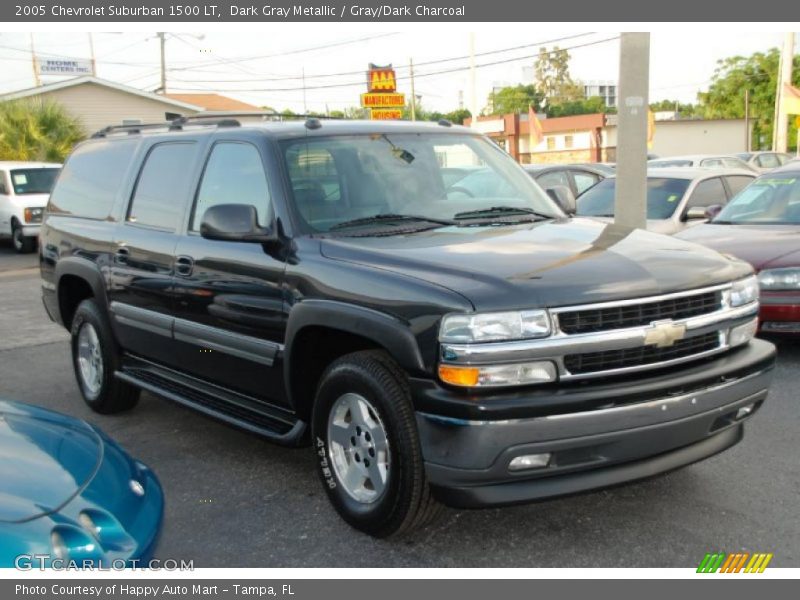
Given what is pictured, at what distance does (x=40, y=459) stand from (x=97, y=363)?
3.33m

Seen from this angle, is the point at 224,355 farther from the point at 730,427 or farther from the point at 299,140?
the point at 730,427

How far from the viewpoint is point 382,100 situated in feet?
68.3

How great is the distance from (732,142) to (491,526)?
59.5 meters

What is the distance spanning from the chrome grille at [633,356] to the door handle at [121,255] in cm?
326

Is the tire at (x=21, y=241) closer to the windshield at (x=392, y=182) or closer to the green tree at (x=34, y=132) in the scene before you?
the green tree at (x=34, y=132)

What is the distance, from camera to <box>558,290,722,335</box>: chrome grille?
3406 millimetres

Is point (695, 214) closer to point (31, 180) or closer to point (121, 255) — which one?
point (121, 255)

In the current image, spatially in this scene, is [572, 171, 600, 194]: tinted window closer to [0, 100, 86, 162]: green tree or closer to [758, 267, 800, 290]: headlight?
[758, 267, 800, 290]: headlight

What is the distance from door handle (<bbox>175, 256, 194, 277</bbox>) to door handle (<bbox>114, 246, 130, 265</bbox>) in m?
0.68

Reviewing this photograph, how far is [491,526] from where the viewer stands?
401cm

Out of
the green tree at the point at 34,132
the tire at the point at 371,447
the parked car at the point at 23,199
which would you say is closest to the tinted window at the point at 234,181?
the tire at the point at 371,447

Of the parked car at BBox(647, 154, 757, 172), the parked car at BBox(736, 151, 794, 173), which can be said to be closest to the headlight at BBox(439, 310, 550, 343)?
the parked car at BBox(647, 154, 757, 172)

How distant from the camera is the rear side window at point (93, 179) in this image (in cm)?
595

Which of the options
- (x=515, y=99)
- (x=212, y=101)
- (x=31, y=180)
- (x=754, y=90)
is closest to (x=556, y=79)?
(x=515, y=99)
